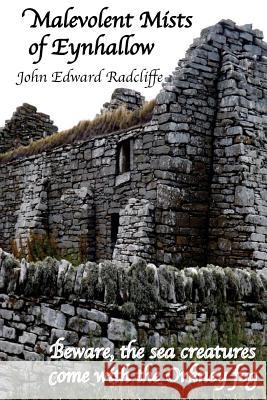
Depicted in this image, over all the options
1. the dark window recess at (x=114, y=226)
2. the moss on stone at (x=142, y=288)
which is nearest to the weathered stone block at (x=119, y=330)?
the moss on stone at (x=142, y=288)

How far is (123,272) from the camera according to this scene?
535 cm

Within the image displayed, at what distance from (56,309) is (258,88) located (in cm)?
687

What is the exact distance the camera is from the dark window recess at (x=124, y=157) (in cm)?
1074

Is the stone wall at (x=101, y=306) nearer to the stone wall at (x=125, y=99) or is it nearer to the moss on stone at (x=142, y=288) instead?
the moss on stone at (x=142, y=288)

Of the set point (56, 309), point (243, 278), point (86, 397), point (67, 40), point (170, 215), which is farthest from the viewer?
point (67, 40)

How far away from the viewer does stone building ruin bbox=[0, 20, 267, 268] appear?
9.46 meters

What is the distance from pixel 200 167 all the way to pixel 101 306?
17.3 feet

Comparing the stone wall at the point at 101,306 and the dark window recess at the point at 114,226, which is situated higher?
the dark window recess at the point at 114,226

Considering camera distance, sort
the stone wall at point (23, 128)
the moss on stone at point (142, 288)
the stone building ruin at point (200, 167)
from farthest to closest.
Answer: the stone wall at point (23, 128), the stone building ruin at point (200, 167), the moss on stone at point (142, 288)

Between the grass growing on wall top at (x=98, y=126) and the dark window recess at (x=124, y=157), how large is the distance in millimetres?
420

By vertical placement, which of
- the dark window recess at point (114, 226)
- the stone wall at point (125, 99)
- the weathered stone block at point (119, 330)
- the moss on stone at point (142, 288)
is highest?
the stone wall at point (125, 99)

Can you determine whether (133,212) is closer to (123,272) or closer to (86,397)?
(123,272)

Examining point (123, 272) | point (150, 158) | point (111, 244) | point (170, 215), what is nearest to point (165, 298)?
point (123, 272)

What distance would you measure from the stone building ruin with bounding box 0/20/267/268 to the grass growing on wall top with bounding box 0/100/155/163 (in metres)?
0.30
